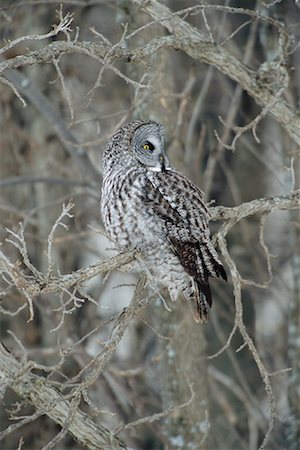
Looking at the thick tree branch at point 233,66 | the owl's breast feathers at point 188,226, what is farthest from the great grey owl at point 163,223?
the thick tree branch at point 233,66

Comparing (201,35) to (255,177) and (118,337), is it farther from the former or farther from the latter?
(255,177)

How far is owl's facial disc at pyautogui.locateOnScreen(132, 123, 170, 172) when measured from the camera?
17.0ft

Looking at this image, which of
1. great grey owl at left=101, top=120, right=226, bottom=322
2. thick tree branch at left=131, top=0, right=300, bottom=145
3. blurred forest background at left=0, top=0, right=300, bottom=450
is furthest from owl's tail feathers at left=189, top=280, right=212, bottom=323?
thick tree branch at left=131, top=0, right=300, bottom=145

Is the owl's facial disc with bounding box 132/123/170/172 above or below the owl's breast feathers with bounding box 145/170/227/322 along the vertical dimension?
above

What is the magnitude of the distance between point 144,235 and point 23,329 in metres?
4.38

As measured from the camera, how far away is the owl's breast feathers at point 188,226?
4.86 metres


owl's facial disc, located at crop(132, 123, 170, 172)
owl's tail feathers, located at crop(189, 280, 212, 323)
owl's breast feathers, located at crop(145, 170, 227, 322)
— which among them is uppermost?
owl's facial disc, located at crop(132, 123, 170, 172)

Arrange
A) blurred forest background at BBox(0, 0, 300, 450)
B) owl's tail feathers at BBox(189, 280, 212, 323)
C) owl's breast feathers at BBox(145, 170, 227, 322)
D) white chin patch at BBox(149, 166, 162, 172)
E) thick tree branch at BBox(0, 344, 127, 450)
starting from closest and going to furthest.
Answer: blurred forest background at BBox(0, 0, 300, 450) → thick tree branch at BBox(0, 344, 127, 450) → owl's breast feathers at BBox(145, 170, 227, 322) → owl's tail feathers at BBox(189, 280, 212, 323) → white chin patch at BBox(149, 166, 162, 172)

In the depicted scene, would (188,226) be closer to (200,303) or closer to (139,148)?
(200,303)

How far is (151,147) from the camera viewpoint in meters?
5.26

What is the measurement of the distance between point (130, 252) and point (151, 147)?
0.82 m

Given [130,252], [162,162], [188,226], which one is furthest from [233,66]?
[130,252]

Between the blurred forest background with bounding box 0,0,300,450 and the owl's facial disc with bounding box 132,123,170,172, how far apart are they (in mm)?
208

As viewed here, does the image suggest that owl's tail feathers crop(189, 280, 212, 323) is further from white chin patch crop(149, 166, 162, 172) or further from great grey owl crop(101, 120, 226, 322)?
white chin patch crop(149, 166, 162, 172)
